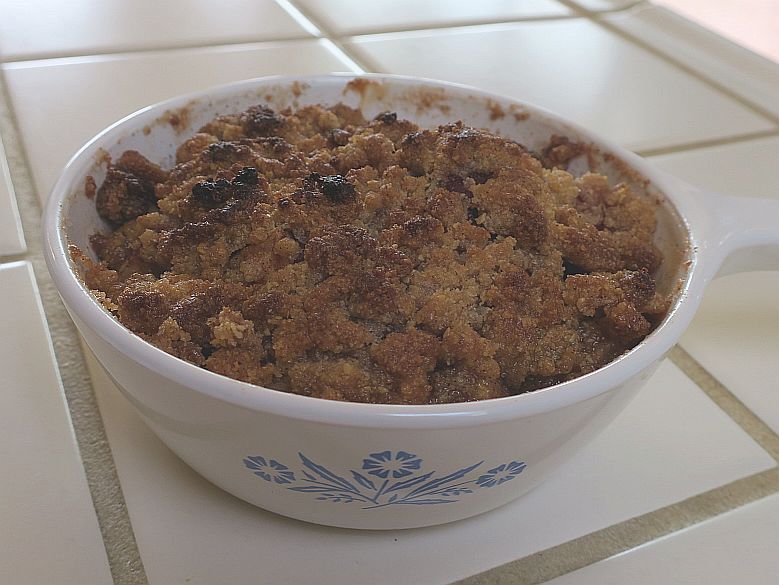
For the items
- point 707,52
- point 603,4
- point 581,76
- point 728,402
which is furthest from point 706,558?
point 603,4

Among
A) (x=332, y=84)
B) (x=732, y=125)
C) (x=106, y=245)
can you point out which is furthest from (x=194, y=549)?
(x=732, y=125)

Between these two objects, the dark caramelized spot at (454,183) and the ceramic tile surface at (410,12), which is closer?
the dark caramelized spot at (454,183)

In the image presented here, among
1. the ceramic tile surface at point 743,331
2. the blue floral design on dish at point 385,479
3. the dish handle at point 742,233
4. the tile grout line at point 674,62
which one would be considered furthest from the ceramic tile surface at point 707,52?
the blue floral design on dish at point 385,479

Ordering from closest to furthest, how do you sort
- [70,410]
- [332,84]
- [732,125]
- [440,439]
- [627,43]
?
[440,439]
[70,410]
[332,84]
[732,125]
[627,43]

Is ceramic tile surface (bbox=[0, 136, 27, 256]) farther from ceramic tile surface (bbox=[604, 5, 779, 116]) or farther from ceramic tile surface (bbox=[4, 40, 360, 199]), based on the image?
ceramic tile surface (bbox=[604, 5, 779, 116])

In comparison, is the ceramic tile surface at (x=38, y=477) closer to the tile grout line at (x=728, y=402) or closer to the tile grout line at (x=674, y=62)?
the tile grout line at (x=728, y=402)

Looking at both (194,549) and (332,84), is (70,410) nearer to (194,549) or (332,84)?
(194,549)
